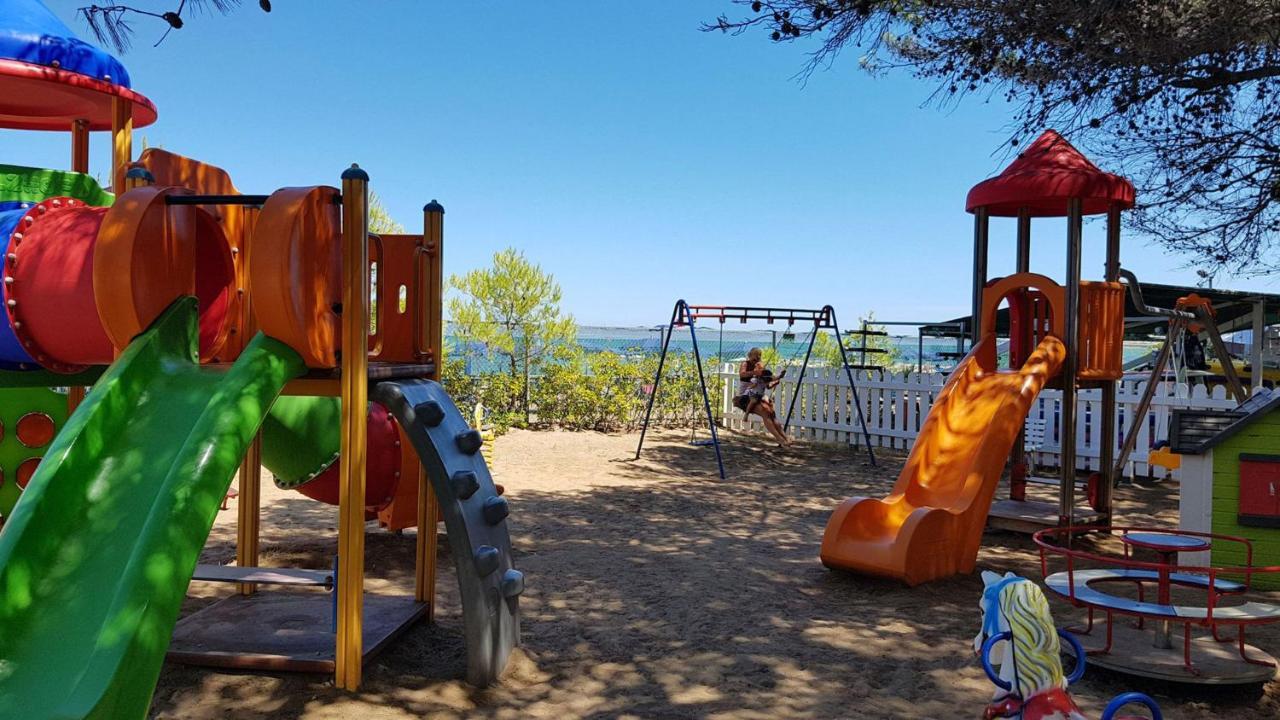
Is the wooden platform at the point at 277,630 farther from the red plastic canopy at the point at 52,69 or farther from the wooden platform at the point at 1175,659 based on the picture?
the wooden platform at the point at 1175,659

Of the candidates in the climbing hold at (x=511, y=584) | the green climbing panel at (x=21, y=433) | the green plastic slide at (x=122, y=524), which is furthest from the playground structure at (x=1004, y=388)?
the green climbing panel at (x=21, y=433)

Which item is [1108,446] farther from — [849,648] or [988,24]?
[849,648]

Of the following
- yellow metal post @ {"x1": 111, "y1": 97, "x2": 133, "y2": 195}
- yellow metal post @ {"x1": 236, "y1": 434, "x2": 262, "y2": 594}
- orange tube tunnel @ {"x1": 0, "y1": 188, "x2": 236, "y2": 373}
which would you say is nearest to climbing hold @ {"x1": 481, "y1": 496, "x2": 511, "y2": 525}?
orange tube tunnel @ {"x1": 0, "y1": 188, "x2": 236, "y2": 373}

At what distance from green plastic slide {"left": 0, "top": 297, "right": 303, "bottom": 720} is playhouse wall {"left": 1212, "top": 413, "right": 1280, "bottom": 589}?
20.1ft

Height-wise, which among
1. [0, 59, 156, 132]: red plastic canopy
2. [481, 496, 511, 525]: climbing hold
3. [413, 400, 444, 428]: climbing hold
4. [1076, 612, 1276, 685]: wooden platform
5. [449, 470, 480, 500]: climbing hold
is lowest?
[1076, 612, 1276, 685]: wooden platform

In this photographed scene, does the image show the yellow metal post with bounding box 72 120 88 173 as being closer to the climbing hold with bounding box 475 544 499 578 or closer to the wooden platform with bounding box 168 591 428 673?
the wooden platform with bounding box 168 591 428 673

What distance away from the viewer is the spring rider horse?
2705 mm

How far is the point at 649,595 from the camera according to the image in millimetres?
6004

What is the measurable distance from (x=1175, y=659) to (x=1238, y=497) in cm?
246

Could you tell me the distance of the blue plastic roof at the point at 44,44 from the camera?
17.0 feet

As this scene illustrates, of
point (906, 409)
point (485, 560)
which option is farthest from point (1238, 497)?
point (906, 409)

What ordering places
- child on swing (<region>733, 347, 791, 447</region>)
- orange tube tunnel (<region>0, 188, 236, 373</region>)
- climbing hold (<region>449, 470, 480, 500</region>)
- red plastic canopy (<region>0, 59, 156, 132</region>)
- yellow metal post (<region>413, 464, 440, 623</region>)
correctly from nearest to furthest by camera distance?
orange tube tunnel (<region>0, 188, 236, 373</region>), climbing hold (<region>449, 470, 480, 500</region>), yellow metal post (<region>413, 464, 440, 623</region>), red plastic canopy (<region>0, 59, 156, 132</region>), child on swing (<region>733, 347, 791, 447</region>)

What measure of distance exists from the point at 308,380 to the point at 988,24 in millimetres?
6128

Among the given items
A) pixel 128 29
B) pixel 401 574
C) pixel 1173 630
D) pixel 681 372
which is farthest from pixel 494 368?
pixel 1173 630
